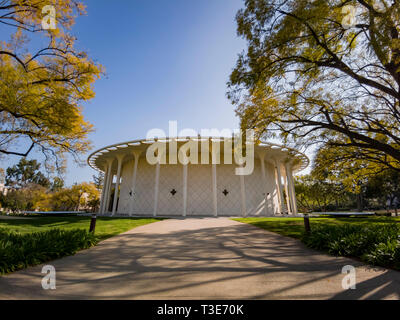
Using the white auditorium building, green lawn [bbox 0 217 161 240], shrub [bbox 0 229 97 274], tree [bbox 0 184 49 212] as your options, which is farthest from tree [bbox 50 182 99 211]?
shrub [bbox 0 229 97 274]

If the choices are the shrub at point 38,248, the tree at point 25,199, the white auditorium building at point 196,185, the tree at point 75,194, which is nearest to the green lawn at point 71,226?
the shrub at point 38,248

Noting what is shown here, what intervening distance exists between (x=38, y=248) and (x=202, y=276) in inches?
170

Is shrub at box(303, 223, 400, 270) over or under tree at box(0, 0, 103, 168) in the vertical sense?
under

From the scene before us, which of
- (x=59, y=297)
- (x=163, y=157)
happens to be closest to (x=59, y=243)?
(x=59, y=297)

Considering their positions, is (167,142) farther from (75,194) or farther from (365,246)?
(75,194)

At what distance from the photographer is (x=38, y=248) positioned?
15.9 feet

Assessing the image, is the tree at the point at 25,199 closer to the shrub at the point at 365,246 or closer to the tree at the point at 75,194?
the tree at the point at 75,194

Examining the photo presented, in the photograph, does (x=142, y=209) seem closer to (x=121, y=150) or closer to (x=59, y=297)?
(x=121, y=150)

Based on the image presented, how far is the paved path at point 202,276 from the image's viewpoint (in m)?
2.99

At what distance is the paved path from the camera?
118 inches

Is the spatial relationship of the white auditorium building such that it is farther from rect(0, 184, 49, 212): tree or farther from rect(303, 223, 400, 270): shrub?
rect(0, 184, 49, 212): tree

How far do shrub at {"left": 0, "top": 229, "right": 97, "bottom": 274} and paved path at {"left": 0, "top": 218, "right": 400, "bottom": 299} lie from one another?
12.6 inches

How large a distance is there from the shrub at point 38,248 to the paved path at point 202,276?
1.05 feet

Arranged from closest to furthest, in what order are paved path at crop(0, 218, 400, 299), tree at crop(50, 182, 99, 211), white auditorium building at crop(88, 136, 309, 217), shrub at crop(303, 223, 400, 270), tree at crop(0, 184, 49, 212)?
paved path at crop(0, 218, 400, 299) → shrub at crop(303, 223, 400, 270) → white auditorium building at crop(88, 136, 309, 217) → tree at crop(50, 182, 99, 211) → tree at crop(0, 184, 49, 212)
